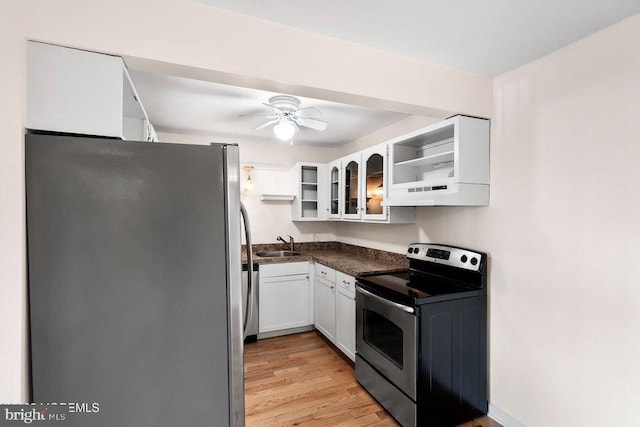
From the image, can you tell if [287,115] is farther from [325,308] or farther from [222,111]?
[325,308]

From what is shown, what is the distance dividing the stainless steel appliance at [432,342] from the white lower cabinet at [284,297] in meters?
1.29

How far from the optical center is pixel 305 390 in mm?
2498

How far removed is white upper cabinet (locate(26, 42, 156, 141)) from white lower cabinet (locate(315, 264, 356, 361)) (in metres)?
2.22

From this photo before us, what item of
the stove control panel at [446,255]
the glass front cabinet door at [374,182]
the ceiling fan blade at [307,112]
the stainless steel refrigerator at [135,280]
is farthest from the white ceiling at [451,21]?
the stove control panel at [446,255]

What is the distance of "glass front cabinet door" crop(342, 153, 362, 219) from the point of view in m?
3.36

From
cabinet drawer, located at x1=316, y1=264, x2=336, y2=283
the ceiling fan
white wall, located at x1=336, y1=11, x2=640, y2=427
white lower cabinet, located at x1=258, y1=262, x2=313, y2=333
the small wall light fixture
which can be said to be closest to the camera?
white wall, located at x1=336, y1=11, x2=640, y2=427

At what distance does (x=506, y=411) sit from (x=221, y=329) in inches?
81.2

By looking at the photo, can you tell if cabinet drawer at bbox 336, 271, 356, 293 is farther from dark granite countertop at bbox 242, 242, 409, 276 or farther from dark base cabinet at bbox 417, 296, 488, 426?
dark base cabinet at bbox 417, 296, 488, 426

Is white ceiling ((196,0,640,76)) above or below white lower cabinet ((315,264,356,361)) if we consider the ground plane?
above

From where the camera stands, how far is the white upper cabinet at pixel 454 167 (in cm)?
210

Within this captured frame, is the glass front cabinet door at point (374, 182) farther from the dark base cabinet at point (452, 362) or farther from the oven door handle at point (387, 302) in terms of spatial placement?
the dark base cabinet at point (452, 362)

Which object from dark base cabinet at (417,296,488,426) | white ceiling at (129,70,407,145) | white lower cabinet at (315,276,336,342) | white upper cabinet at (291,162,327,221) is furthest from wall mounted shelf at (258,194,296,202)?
dark base cabinet at (417,296,488,426)

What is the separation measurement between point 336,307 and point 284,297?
0.71 m

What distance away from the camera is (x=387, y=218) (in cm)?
289
